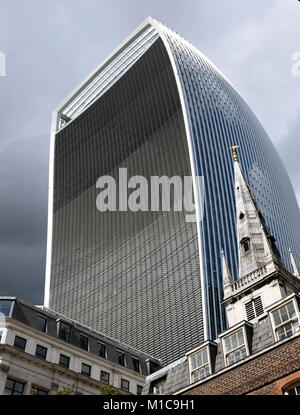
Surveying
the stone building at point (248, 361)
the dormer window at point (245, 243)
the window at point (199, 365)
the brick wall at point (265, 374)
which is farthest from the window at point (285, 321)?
the dormer window at point (245, 243)

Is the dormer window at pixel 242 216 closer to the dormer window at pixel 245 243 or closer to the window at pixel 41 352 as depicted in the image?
the dormer window at pixel 245 243

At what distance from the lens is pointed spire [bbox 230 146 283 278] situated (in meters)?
54.5

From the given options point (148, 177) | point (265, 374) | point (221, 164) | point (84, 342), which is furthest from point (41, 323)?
point (148, 177)

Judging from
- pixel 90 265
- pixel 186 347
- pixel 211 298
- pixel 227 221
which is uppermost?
pixel 90 265

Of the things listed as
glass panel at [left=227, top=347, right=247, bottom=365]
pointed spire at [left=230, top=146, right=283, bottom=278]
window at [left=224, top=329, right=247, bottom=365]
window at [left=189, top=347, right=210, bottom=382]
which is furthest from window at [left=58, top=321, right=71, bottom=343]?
glass panel at [left=227, top=347, right=247, bottom=365]

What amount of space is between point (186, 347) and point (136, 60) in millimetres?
102436

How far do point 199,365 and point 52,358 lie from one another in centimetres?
2617

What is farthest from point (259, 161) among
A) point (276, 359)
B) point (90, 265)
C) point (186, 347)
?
point (276, 359)

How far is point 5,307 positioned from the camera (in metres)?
51.3

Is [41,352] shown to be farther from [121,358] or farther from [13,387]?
[121,358]

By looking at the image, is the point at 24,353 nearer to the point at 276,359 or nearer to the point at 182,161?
the point at 276,359

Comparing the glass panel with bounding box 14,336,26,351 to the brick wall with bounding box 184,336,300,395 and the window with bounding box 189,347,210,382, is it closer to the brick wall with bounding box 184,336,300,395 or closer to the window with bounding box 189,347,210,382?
the window with bounding box 189,347,210,382

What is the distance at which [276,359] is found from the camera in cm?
2447

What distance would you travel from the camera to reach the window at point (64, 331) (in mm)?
54906
